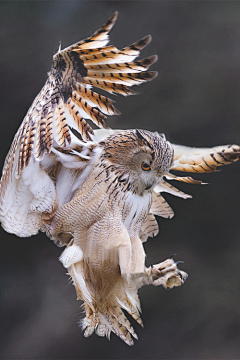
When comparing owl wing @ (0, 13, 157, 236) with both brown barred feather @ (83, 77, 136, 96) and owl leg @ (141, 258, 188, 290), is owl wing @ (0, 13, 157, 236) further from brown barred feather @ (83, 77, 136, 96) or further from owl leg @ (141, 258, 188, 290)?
owl leg @ (141, 258, 188, 290)

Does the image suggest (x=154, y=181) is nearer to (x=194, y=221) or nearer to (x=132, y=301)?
(x=132, y=301)

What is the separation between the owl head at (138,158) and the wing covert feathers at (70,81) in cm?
9

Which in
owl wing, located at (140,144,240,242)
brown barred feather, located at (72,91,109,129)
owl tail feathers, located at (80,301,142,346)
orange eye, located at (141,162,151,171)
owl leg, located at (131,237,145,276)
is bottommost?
owl tail feathers, located at (80,301,142,346)

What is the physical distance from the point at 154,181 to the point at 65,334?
88 centimetres

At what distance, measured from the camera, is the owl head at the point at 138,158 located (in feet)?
2.33

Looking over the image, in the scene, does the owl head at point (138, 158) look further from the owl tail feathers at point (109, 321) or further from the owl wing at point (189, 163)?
the owl tail feathers at point (109, 321)

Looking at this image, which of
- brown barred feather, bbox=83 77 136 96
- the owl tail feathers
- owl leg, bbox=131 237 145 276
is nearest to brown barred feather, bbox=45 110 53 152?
brown barred feather, bbox=83 77 136 96

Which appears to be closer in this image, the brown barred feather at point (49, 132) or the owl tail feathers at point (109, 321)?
the brown barred feather at point (49, 132)

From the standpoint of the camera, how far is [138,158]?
2.36 feet

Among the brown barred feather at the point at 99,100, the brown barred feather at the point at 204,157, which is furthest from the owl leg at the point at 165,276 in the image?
the brown barred feather at the point at 99,100

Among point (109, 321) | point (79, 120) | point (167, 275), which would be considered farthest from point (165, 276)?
point (79, 120)

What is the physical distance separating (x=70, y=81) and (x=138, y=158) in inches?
7.9

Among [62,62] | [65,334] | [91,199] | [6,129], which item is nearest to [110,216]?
[91,199]

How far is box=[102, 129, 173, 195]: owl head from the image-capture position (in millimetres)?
711
